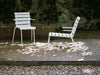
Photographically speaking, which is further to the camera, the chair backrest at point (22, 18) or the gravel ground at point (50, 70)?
the chair backrest at point (22, 18)

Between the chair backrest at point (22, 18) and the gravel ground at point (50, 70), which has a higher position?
the chair backrest at point (22, 18)

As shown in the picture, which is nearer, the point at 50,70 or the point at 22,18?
the point at 50,70

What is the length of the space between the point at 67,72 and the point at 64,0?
438 cm

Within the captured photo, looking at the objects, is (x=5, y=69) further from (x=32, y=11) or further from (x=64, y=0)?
(x=64, y=0)

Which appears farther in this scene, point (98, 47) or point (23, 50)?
point (98, 47)

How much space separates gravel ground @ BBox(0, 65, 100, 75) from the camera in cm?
319

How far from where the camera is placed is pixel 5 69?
3344mm

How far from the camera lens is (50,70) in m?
3.31

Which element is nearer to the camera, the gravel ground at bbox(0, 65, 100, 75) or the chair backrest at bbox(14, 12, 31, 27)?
the gravel ground at bbox(0, 65, 100, 75)

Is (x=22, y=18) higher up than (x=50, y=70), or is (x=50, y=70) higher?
(x=22, y=18)

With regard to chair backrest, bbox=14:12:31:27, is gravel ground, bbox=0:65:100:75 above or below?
below

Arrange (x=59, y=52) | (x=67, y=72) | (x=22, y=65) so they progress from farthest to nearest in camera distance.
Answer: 1. (x=59, y=52)
2. (x=22, y=65)
3. (x=67, y=72)

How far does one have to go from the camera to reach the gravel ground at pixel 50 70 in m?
3.19

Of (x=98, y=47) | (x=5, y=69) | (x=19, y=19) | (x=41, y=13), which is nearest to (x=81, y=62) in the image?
(x=98, y=47)
